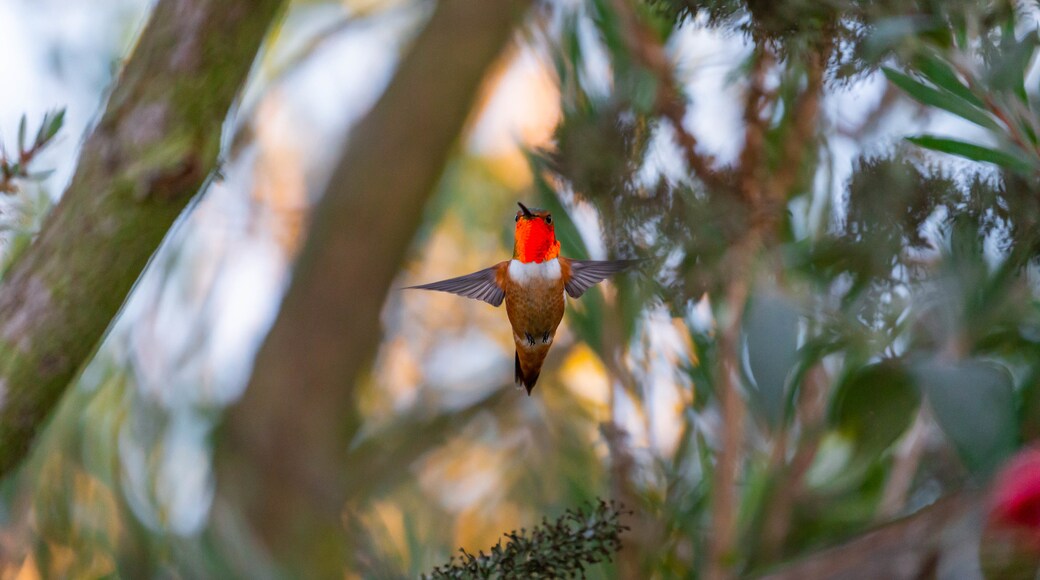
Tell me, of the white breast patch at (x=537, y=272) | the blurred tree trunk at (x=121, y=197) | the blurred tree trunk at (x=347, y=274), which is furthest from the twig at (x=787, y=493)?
the blurred tree trunk at (x=347, y=274)

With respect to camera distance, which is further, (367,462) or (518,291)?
(367,462)

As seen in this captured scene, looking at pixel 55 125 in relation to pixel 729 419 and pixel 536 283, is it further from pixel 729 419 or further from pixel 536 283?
pixel 729 419

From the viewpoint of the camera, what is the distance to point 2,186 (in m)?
0.37

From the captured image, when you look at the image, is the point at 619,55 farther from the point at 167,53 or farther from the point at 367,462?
the point at 367,462

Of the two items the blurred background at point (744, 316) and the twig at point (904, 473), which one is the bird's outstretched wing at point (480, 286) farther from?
the twig at point (904, 473)

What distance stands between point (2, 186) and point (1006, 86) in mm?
374

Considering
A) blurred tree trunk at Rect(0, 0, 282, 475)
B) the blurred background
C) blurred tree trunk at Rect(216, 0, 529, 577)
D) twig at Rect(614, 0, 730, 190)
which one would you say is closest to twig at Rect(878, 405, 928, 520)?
the blurred background

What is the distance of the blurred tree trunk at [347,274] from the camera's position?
1323mm

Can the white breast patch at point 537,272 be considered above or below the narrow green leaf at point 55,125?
below

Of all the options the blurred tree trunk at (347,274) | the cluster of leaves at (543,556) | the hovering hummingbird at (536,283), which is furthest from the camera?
the blurred tree trunk at (347,274)

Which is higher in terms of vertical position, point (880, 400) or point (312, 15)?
point (312, 15)

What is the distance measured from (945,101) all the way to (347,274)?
3.53 ft

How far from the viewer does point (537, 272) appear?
442 mm

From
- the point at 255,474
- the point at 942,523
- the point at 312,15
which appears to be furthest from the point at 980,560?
the point at 312,15
